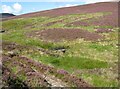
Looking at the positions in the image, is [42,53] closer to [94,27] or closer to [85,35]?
[85,35]

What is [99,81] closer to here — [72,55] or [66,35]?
[72,55]

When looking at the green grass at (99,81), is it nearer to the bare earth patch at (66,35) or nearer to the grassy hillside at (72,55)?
the grassy hillside at (72,55)

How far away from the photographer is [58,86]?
18.5m

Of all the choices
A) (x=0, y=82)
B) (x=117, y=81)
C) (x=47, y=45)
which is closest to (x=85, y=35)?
(x=47, y=45)

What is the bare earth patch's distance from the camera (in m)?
40.6

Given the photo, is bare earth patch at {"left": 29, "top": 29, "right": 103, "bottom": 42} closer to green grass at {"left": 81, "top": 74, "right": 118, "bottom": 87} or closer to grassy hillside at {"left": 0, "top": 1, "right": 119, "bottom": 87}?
grassy hillside at {"left": 0, "top": 1, "right": 119, "bottom": 87}

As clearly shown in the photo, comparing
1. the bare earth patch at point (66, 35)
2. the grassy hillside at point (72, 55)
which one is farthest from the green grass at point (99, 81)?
the bare earth patch at point (66, 35)

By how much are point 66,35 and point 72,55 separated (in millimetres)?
12874

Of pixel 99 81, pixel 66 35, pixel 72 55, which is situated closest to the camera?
pixel 99 81

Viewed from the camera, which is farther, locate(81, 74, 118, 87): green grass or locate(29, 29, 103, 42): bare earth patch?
locate(29, 29, 103, 42): bare earth patch

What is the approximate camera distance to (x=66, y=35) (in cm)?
4253

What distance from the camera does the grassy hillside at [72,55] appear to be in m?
20.5

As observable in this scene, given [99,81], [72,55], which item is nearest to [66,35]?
[72,55]

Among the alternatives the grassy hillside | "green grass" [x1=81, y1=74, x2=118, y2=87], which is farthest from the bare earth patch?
"green grass" [x1=81, y1=74, x2=118, y2=87]
